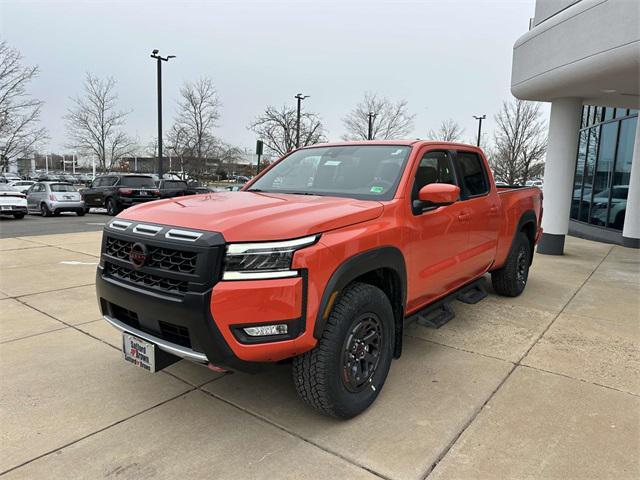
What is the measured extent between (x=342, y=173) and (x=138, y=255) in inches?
71.9

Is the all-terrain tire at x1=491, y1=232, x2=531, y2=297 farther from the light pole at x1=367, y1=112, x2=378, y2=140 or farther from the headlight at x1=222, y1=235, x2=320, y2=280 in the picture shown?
the light pole at x1=367, y1=112, x2=378, y2=140

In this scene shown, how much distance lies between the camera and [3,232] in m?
12.9

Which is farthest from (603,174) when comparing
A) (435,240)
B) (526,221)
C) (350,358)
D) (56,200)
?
(56,200)

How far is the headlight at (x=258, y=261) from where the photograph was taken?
2.51 metres

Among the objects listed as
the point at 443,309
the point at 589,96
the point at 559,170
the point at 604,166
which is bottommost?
the point at 443,309

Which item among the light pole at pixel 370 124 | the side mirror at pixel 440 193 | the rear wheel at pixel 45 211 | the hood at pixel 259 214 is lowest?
the rear wheel at pixel 45 211

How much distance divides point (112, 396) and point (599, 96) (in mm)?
10040

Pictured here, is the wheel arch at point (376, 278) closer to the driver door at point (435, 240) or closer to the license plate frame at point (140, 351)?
the driver door at point (435, 240)

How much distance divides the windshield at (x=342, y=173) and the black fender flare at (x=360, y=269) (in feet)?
1.62

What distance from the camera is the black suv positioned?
18812mm

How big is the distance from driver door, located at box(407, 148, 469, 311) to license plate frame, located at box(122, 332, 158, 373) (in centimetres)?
188

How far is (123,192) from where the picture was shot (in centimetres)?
1877

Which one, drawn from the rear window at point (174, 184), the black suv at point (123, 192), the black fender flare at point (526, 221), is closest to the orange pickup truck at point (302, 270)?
the black fender flare at point (526, 221)

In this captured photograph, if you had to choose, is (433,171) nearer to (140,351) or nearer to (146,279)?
(146,279)
